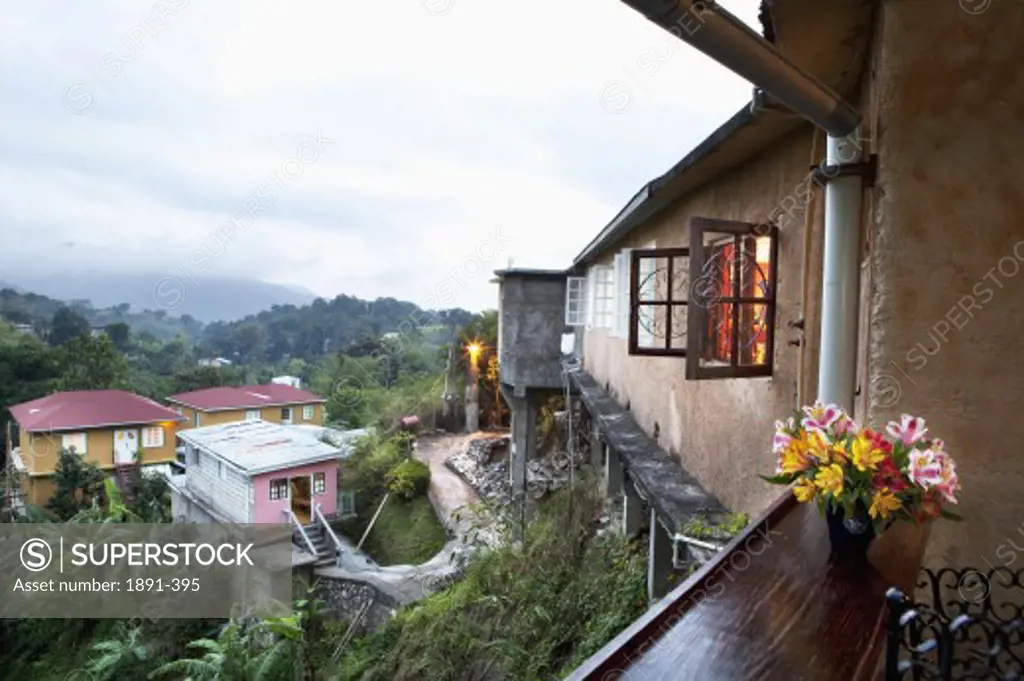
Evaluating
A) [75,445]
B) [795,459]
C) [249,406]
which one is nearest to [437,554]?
[795,459]

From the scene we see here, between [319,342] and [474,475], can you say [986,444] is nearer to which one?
[474,475]

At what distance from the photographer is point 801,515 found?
9.11ft

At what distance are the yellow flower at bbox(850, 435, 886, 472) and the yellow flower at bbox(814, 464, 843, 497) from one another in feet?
0.21

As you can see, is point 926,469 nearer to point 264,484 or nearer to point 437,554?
point 437,554

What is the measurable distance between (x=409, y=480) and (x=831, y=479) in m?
17.2

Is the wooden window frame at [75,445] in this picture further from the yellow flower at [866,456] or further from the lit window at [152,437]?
the yellow flower at [866,456]

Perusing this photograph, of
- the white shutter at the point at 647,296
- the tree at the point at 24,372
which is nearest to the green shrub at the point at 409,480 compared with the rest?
the white shutter at the point at 647,296

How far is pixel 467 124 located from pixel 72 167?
87.8ft

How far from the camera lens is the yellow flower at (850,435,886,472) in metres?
2.06

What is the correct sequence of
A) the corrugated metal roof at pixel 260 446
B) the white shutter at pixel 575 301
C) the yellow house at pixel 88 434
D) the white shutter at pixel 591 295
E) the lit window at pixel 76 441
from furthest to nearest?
the lit window at pixel 76 441
the yellow house at pixel 88 434
the corrugated metal roof at pixel 260 446
the white shutter at pixel 575 301
the white shutter at pixel 591 295

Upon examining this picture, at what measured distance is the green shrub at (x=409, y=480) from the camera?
59.3 ft

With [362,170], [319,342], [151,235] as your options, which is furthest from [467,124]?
[319,342]

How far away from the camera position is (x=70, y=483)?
61.1 ft

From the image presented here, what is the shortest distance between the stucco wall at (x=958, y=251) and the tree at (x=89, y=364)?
108 feet
